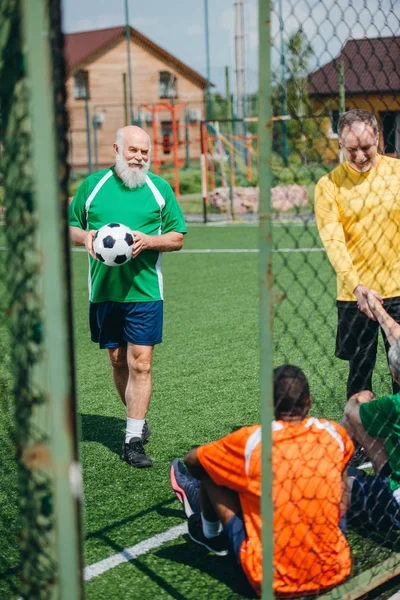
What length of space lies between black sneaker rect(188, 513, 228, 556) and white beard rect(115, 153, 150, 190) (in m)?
2.09

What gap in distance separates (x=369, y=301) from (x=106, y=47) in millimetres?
42034

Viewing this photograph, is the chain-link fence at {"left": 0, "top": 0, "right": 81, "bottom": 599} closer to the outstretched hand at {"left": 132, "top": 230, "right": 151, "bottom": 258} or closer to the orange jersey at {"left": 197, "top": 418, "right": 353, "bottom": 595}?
the orange jersey at {"left": 197, "top": 418, "right": 353, "bottom": 595}

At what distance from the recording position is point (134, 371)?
190 inches

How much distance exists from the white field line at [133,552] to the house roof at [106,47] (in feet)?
132

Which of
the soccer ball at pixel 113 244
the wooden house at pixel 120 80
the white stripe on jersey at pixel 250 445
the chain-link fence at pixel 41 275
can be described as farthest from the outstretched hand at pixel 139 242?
the wooden house at pixel 120 80

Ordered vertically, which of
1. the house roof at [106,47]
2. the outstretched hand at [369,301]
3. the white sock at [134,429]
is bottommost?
the white sock at [134,429]

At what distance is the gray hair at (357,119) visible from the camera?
400 centimetres

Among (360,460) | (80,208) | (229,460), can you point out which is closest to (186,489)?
(229,460)

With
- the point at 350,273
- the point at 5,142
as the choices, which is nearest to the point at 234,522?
the point at 350,273

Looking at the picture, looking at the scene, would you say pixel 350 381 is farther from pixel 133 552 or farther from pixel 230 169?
pixel 230 169

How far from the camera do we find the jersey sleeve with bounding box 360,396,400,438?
10.9 ft

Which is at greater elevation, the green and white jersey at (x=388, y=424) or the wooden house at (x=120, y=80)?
the wooden house at (x=120, y=80)

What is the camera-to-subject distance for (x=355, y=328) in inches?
180

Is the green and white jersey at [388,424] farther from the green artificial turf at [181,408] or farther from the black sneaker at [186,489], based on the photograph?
the black sneaker at [186,489]
